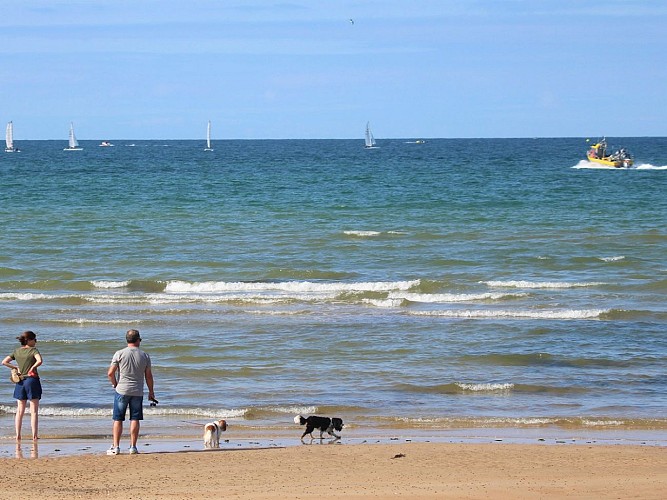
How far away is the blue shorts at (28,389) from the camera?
1183 cm

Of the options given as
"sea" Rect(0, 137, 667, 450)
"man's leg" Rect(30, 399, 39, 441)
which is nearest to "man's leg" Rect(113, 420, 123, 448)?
"man's leg" Rect(30, 399, 39, 441)

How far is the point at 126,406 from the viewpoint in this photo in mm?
11352

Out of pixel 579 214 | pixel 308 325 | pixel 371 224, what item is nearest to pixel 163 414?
pixel 308 325

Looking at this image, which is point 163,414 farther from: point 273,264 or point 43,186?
point 43,186

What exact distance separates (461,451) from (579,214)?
30.4 meters

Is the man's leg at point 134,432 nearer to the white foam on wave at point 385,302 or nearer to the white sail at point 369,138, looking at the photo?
the white foam on wave at point 385,302

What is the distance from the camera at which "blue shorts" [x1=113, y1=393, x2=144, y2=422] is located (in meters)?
11.3

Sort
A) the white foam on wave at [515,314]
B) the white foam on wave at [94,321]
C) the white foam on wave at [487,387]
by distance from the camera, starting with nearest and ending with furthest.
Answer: the white foam on wave at [487,387]
the white foam on wave at [94,321]
the white foam on wave at [515,314]

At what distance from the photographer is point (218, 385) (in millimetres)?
15445

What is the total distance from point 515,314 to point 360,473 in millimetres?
11387

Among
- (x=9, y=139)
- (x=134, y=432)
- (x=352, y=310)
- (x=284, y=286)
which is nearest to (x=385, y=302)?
(x=352, y=310)

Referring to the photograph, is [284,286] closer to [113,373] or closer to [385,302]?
[385,302]

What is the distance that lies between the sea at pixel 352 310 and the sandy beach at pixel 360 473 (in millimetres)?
1490

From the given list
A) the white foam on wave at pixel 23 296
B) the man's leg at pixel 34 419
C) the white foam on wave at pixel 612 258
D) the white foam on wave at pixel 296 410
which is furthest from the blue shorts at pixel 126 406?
the white foam on wave at pixel 612 258
